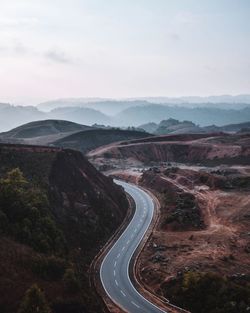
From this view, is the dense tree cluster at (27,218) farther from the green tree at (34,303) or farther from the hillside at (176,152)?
the hillside at (176,152)

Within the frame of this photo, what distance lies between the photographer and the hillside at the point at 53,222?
50.2 metres

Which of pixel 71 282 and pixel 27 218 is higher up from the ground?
pixel 27 218

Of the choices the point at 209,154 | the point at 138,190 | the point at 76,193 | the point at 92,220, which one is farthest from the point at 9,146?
the point at 209,154

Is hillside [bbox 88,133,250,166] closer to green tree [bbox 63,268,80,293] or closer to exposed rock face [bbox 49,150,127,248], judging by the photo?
exposed rock face [bbox 49,150,127,248]

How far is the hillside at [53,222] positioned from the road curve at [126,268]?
2.70 m

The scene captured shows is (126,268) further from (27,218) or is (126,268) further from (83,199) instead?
(83,199)

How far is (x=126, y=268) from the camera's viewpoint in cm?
6284

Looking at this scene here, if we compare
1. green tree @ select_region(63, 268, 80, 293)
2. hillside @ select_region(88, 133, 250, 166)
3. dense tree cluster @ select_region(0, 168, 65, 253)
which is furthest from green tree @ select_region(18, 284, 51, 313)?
hillside @ select_region(88, 133, 250, 166)

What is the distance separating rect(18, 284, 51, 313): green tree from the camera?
41812 mm

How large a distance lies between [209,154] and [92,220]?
317 feet

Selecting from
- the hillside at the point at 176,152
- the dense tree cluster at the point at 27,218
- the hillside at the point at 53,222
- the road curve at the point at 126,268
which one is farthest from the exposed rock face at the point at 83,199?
the hillside at the point at 176,152

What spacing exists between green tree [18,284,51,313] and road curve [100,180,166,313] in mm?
11862

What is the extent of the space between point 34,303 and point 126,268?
22624 millimetres

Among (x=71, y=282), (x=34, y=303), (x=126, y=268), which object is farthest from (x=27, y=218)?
(x=34, y=303)
